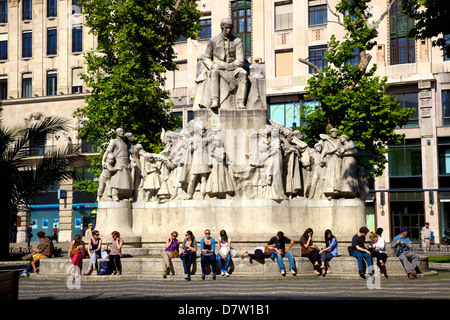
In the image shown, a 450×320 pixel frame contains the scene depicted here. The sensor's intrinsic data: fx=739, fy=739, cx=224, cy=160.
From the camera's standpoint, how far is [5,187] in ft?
85.3

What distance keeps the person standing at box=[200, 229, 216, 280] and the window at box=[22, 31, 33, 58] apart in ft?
144

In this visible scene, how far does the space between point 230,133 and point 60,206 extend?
36.4 m

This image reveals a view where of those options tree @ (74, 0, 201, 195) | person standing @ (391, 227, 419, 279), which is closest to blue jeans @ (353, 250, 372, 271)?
person standing @ (391, 227, 419, 279)

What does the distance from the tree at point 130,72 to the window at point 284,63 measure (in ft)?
41.0

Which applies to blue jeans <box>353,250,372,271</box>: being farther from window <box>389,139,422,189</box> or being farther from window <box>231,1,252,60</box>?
window <box>231,1,252,60</box>

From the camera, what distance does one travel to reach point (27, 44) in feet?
189

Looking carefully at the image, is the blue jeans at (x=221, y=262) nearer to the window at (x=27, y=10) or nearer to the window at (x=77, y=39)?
the window at (x=77, y=39)

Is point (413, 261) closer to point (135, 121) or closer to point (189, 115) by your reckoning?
point (135, 121)

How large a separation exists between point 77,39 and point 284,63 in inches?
661

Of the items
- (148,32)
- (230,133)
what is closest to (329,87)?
(148,32)

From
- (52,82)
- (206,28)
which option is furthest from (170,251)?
(52,82)

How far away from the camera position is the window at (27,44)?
189 feet

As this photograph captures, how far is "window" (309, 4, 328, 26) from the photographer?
47938 millimetres

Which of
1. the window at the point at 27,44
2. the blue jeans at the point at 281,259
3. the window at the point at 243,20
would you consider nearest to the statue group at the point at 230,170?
the blue jeans at the point at 281,259
